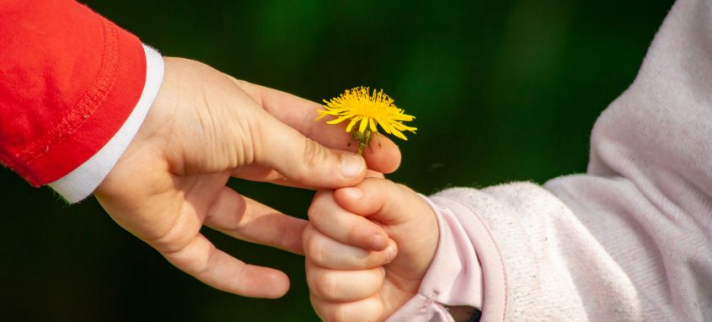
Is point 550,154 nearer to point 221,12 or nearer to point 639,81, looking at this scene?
point 639,81

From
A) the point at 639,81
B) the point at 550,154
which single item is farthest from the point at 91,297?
the point at 639,81

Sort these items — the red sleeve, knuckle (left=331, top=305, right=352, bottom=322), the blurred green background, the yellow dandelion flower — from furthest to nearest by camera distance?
the blurred green background → knuckle (left=331, top=305, right=352, bottom=322) → the yellow dandelion flower → the red sleeve

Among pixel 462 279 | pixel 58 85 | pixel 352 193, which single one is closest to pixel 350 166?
pixel 352 193

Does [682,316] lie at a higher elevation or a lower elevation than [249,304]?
higher

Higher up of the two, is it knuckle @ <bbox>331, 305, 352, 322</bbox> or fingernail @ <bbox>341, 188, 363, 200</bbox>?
fingernail @ <bbox>341, 188, 363, 200</bbox>

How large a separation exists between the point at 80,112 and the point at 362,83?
804 mm

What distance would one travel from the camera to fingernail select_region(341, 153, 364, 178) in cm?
95

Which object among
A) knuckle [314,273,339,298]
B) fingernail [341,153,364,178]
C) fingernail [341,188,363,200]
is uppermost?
fingernail [341,153,364,178]

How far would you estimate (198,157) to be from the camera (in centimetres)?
94

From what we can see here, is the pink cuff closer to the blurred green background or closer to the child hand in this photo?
the child hand

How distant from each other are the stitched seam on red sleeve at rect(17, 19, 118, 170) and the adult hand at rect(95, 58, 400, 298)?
69 mm

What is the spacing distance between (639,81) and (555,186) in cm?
22

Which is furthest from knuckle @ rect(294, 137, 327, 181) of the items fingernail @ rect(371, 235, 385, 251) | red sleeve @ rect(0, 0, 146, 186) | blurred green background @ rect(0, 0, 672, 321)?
blurred green background @ rect(0, 0, 672, 321)

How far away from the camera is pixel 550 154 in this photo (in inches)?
65.9
